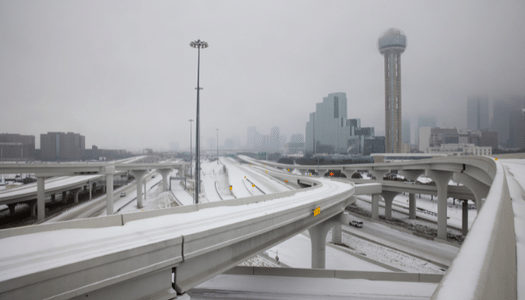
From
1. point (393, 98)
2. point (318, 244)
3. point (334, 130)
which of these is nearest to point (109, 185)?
point (318, 244)

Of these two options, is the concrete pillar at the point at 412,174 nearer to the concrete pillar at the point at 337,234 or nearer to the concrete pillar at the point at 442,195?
the concrete pillar at the point at 442,195

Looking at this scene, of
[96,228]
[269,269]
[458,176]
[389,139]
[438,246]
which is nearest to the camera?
[96,228]

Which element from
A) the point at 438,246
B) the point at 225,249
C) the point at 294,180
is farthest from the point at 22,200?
the point at 438,246

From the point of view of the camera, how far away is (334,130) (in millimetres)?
141125

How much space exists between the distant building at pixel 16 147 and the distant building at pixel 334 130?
407ft

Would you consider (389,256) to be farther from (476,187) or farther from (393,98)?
(393,98)

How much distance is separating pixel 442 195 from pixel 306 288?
26.3 metres

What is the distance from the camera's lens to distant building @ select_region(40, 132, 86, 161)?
5500cm

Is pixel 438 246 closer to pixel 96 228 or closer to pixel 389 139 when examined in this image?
pixel 96 228

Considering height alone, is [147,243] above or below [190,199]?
above

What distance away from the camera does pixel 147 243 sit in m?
4.39

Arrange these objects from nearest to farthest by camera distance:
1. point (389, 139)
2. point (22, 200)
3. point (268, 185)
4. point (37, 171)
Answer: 1. point (37, 171)
2. point (22, 200)
3. point (268, 185)
4. point (389, 139)

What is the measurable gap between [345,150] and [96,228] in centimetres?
13741

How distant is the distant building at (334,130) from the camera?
131875 mm
